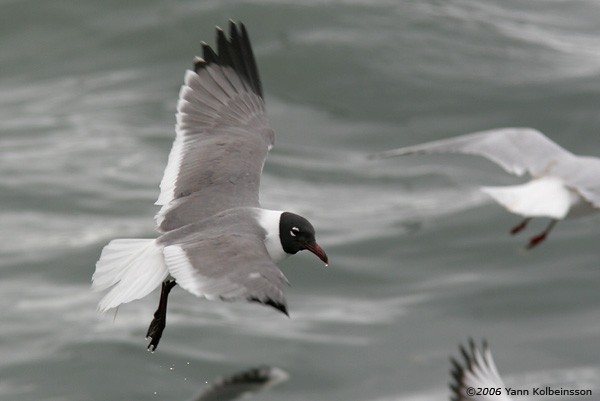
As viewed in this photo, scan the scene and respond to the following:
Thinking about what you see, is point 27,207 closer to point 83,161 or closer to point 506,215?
point 83,161

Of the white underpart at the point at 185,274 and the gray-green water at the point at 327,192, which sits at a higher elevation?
the gray-green water at the point at 327,192

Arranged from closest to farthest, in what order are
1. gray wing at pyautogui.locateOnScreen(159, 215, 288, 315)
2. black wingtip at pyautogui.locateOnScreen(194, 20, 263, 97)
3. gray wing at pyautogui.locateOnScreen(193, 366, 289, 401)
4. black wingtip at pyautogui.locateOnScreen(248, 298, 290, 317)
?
black wingtip at pyautogui.locateOnScreen(248, 298, 290, 317) → gray wing at pyautogui.locateOnScreen(159, 215, 288, 315) → black wingtip at pyautogui.locateOnScreen(194, 20, 263, 97) → gray wing at pyautogui.locateOnScreen(193, 366, 289, 401)

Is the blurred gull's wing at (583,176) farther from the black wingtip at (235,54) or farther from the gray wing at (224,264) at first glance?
the black wingtip at (235,54)

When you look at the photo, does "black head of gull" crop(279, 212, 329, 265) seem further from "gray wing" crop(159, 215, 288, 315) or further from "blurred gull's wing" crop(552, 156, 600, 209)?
"blurred gull's wing" crop(552, 156, 600, 209)

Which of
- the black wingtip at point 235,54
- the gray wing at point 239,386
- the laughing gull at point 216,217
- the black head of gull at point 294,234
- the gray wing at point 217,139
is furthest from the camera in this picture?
the gray wing at point 239,386

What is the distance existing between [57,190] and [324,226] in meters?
2.46

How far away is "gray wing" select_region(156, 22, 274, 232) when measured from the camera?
5.88m

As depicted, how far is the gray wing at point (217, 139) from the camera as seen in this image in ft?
19.3

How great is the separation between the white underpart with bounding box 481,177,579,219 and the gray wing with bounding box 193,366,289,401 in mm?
2126

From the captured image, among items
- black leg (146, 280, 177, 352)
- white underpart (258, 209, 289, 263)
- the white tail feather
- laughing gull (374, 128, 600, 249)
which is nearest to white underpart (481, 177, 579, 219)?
laughing gull (374, 128, 600, 249)

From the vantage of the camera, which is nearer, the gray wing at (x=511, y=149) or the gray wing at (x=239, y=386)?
the gray wing at (x=511, y=149)

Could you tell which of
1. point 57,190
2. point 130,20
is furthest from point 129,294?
point 130,20

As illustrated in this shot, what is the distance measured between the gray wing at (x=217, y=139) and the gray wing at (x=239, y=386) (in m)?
1.30

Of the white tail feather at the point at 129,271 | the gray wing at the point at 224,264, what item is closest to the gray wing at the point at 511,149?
the gray wing at the point at 224,264
